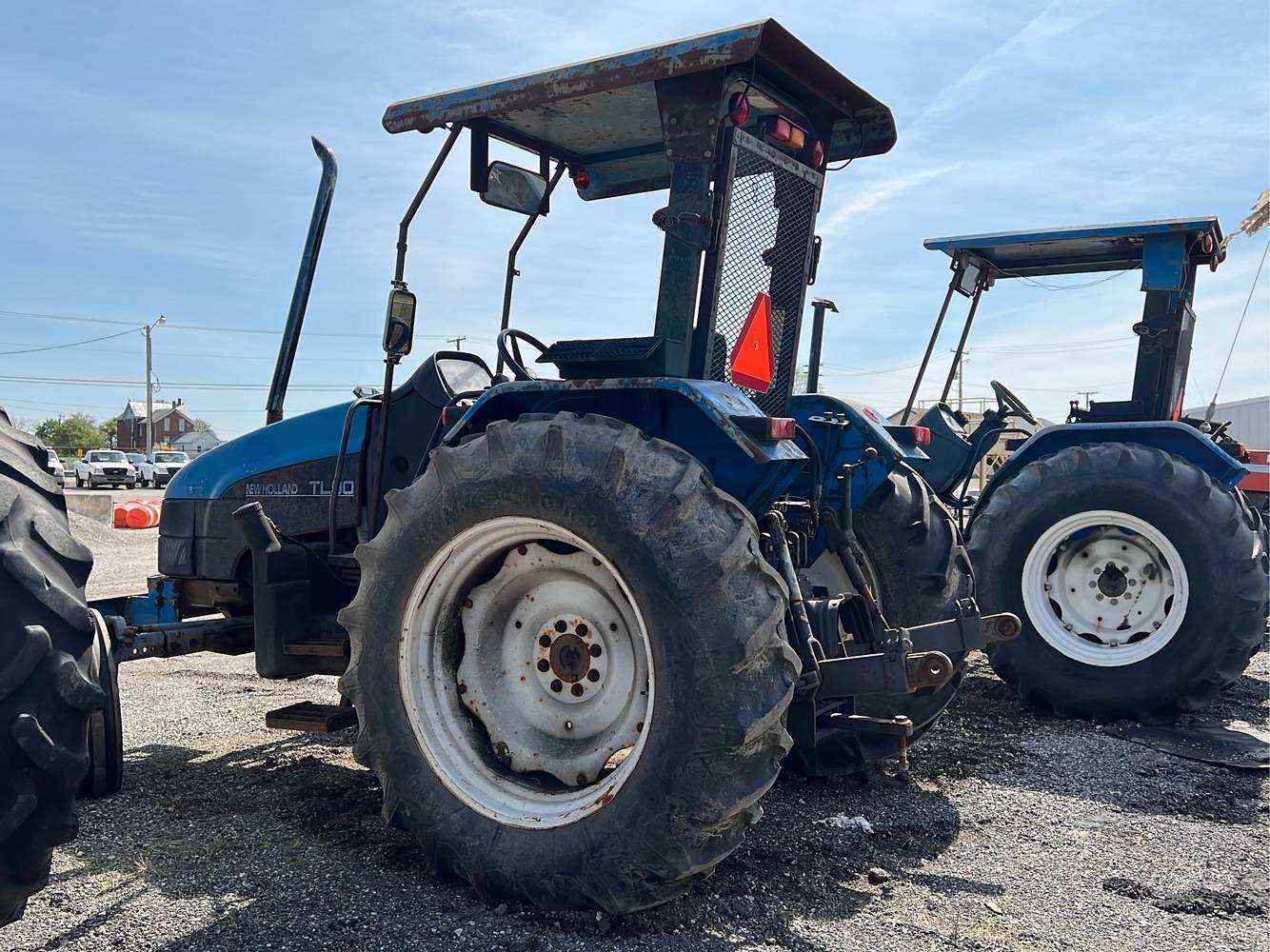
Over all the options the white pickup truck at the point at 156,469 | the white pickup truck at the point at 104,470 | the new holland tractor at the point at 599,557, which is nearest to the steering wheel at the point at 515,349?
the new holland tractor at the point at 599,557

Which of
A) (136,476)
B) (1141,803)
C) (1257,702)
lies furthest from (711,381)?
(136,476)

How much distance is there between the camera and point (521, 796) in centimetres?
308

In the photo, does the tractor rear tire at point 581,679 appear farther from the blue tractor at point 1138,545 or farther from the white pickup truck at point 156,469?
the white pickup truck at point 156,469

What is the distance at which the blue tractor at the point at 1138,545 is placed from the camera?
5.37 meters

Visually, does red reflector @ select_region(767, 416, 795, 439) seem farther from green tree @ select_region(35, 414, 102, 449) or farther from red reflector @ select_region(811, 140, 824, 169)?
green tree @ select_region(35, 414, 102, 449)

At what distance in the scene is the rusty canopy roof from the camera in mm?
3088

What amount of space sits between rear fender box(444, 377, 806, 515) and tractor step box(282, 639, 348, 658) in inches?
41.7

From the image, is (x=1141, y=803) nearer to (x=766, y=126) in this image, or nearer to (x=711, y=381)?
(x=711, y=381)

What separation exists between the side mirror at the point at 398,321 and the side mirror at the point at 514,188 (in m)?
0.78

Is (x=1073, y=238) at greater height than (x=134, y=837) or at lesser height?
greater

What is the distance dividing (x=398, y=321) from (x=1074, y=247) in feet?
18.0

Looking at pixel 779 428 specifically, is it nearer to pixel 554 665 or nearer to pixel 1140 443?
pixel 554 665

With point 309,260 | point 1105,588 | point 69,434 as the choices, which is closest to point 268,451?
point 309,260

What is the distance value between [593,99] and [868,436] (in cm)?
185
